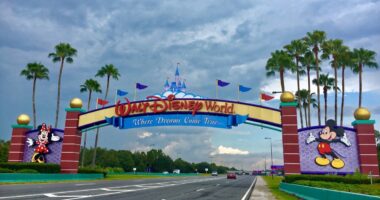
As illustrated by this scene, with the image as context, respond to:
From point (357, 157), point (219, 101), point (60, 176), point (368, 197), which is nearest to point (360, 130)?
point (357, 157)

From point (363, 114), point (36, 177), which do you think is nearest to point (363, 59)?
point (363, 114)

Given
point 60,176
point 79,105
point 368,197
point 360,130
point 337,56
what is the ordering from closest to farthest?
point 368,197 < point 360,130 < point 60,176 < point 79,105 < point 337,56

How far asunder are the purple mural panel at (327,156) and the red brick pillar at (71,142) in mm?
24769

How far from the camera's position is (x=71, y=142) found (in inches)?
1537

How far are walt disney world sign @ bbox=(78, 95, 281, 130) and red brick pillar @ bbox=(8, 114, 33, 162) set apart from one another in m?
8.04

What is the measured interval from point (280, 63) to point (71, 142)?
30191 mm

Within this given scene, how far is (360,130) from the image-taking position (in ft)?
105

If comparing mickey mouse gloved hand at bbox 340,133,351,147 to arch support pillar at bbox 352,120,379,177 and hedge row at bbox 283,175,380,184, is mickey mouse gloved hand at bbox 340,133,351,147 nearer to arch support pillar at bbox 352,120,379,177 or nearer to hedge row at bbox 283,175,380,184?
arch support pillar at bbox 352,120,379,177

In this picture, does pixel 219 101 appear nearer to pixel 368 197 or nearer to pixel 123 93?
pixel 123 93

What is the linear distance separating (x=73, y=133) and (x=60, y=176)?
5.71m

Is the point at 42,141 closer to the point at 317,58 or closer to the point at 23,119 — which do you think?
the point at 23,119

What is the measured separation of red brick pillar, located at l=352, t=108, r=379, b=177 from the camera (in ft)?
103

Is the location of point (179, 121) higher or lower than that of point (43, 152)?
higher

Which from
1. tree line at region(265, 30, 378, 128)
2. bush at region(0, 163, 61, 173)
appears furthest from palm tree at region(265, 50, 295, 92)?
bush at region(0, 163, 61, 173)
